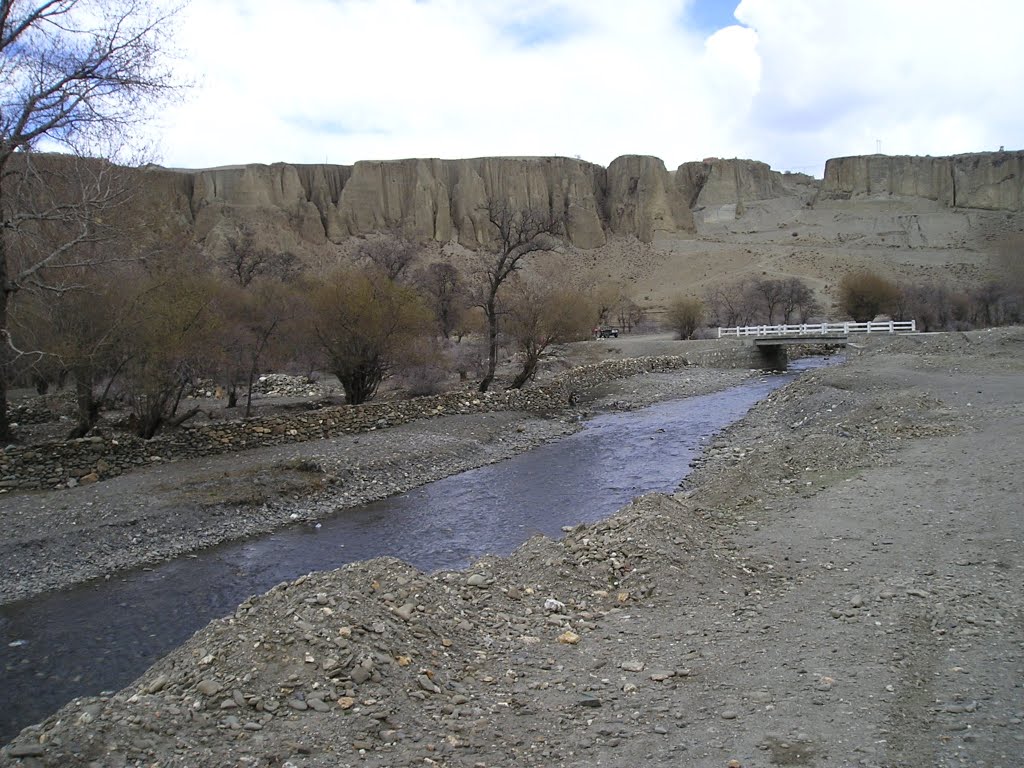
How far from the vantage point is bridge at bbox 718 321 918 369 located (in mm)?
40406

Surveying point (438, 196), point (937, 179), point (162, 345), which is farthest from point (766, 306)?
point (937, 179)

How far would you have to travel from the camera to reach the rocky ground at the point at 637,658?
4945 millimetres

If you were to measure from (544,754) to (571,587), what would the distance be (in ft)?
11.0

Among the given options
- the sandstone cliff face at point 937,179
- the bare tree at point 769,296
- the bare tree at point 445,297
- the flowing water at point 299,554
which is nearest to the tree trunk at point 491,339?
the flowing water at point 299,554

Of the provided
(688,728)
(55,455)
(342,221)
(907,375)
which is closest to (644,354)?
(907,375)

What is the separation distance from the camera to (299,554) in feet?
40.8

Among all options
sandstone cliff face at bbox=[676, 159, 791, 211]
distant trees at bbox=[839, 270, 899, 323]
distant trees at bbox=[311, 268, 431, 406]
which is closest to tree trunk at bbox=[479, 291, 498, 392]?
distant trees at bbox=[311, 268, 431, 406]

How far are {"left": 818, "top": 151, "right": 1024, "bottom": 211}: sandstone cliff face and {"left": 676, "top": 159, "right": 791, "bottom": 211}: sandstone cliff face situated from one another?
8107 millimetres

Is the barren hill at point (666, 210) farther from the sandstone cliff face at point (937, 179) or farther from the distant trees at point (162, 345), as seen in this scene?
the distant trees at point (162, 345)

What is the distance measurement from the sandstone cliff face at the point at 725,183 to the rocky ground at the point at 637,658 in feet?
336

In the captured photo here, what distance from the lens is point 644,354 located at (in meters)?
45.5

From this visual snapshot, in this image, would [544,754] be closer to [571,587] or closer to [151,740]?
[151,740]

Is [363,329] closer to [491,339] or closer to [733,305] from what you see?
[491,339]

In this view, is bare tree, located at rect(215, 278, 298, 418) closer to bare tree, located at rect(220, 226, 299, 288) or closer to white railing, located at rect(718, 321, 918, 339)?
bare tree, located at rect(220, 226, 299, 288)
